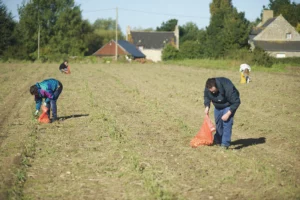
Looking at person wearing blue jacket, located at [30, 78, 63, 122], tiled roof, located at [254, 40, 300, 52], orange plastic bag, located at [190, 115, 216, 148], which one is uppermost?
tiled roof, located at [254, 40, 300, 52]

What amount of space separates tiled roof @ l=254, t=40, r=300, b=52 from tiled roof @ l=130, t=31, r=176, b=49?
3039 centimetres

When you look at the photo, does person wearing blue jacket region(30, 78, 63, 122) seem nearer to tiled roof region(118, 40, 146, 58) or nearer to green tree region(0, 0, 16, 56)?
green tree region(0, 0, 16, 56)

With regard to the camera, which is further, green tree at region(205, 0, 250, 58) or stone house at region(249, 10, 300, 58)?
stone house at region(249, 10, 300, 58)

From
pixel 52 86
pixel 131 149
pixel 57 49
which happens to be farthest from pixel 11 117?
pixel 57 49

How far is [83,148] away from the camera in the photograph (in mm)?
7660

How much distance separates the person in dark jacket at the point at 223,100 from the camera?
691 cm

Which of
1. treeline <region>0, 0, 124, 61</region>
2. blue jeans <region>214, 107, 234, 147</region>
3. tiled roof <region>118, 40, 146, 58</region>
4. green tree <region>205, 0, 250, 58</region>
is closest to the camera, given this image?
blue jeans <region>214, 107, 234, 147</region>

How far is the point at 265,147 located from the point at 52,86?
5.63 metres

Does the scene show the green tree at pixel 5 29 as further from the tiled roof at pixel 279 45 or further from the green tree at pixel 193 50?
the tiled roof at pixel 279 45

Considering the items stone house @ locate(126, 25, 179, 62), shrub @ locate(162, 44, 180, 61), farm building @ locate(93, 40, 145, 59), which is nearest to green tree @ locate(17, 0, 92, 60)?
farm building @ locate(93, 40, 145, 59)

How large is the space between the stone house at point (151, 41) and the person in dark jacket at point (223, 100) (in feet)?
242

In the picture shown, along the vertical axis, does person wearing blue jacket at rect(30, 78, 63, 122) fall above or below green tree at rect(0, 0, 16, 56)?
below

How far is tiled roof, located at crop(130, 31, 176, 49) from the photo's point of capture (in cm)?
8294

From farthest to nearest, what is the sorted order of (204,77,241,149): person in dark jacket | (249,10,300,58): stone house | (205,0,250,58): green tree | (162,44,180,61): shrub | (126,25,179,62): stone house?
(126,25,179,62): stone house, (162,44,180,61): shrub, (249,10,300,58): stone house, (205,0,250,58): green tree, (204,77,241,149): person in dark jacket
